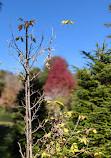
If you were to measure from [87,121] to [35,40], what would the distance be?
274cm

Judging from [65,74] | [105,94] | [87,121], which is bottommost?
[87,121]

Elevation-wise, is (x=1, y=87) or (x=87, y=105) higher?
(x=1, y=87)

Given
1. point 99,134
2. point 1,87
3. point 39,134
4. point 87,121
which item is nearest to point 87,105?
point 87,121

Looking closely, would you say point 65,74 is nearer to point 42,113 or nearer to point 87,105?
point 42,113

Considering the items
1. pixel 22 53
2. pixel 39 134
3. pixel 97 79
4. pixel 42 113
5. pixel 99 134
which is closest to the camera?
pixel 22 53

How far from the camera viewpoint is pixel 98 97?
3.90 m

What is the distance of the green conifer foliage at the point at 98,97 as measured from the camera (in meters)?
3.58

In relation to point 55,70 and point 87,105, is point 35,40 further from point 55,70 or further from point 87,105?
point 55,70

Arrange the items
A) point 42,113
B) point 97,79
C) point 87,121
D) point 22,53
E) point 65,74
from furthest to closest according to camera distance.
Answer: point 65,74 < point 42,113 < point 97,79 < point 87,121 < point 22,53

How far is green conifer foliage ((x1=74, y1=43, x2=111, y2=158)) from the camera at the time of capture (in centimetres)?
358

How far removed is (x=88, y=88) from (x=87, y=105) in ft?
1.62

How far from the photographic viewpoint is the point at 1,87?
9289 mm

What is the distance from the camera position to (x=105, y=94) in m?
3.82

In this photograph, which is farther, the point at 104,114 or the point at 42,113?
the point at 42,113
